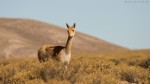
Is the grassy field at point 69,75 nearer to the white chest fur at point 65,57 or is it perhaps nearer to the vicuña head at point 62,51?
the white chest fur at point 65,57

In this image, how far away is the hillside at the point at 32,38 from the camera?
87.2m

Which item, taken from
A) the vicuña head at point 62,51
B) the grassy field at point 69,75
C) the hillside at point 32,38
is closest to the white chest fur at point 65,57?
the vicuña head at point 62,51

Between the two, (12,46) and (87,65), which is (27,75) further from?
(12,46)

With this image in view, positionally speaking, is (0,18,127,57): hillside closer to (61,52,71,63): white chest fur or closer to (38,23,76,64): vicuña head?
(38,23,76,64): vicuña head

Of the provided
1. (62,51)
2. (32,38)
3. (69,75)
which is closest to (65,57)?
(62,51)

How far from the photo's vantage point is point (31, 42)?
3856 inches

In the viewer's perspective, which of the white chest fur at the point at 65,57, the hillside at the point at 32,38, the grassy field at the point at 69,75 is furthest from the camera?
the hillside at the point at 32,38

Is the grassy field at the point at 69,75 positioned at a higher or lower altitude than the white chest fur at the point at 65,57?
lower

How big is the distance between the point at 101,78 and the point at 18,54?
73.6 m

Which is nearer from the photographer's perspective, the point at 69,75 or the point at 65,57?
the point at 69,75

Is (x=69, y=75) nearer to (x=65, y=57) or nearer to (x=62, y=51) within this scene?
(x=65, y=57)

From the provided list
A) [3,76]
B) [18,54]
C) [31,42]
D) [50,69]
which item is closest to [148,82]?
[50,69]

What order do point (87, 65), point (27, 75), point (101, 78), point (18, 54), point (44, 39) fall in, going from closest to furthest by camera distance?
1. point (101, 78)
2. point (27, 75)
3. point (87, 65)
4. point (18, 54)
5. point (44, 39)

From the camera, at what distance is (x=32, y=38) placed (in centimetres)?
10319
